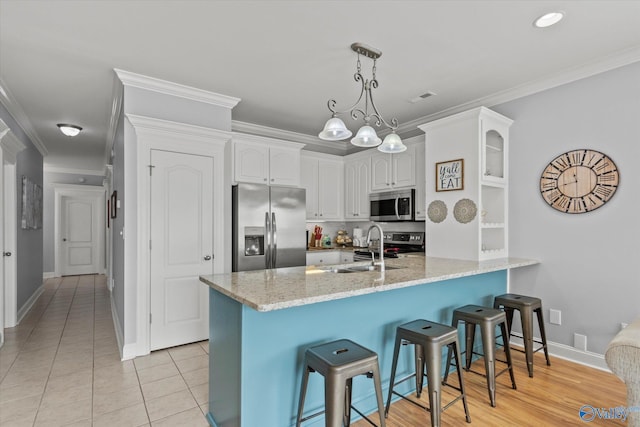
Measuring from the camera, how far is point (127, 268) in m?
3.13

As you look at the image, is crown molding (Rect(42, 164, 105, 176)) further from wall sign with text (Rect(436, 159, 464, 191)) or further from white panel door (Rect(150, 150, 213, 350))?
wall sign with text (Rect(436, 159, 464, 191))

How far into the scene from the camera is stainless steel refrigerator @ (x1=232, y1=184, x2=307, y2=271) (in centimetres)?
375

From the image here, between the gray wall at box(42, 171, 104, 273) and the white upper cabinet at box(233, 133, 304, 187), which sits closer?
the white upper cabinet at box(233, 133, 304, 187)

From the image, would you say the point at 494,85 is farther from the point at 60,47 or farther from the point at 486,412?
the point at 60,47

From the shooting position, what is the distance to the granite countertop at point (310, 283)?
165 centimetres

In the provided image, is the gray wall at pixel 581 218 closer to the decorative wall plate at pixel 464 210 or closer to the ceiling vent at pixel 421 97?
the decorative wall plate at pixel 464 210

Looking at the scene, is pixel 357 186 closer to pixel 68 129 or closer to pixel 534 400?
pixel 534 400

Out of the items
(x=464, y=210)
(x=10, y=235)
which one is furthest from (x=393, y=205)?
(x=10, y=235)

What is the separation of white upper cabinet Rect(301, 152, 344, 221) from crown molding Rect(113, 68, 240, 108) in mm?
1678

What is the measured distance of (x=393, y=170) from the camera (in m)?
4.57

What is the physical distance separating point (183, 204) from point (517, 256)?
349 cm

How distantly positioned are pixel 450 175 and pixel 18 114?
5307mm

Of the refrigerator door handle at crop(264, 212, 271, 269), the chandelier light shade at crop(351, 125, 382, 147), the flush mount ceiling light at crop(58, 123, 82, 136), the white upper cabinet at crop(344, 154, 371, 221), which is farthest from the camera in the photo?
the white upper cabinet at crop(344, 154, 371, 221)

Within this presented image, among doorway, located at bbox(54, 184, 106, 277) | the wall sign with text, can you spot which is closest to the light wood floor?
the wall sign with text
